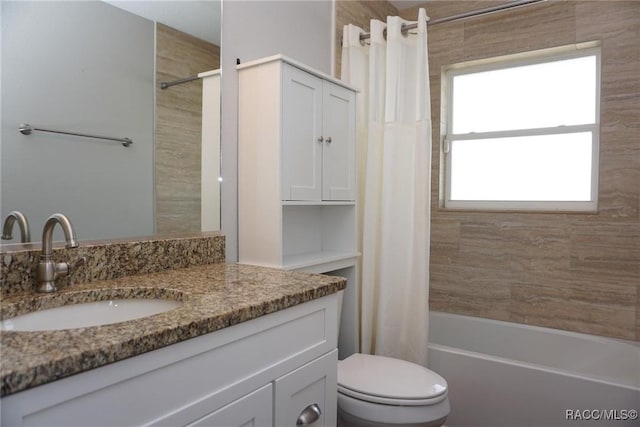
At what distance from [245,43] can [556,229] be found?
1979mm

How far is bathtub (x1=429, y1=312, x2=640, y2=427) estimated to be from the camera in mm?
1754

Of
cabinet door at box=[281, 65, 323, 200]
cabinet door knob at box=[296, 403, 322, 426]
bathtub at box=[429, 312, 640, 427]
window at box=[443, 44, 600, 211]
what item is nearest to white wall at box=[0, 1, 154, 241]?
cabinet door at box=[281, 65, 323, 200]

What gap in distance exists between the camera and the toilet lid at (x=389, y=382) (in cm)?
146

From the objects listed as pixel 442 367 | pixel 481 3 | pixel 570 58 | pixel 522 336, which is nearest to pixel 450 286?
pixel 522 336

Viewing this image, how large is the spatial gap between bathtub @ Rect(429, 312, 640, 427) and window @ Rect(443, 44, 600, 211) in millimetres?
780

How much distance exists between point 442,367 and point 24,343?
6.12ft

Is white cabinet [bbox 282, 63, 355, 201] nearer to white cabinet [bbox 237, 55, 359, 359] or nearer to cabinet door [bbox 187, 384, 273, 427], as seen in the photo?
white cabinet [bbox 237, 55, 359, 359]

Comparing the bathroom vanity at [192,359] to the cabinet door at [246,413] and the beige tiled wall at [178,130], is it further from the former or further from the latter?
the beige tiled wall at [178,130]

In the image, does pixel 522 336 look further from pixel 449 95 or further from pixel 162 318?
pixel 162 318

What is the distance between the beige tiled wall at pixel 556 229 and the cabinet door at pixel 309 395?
1.71 meters

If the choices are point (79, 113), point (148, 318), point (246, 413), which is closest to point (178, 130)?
point (79, 113)

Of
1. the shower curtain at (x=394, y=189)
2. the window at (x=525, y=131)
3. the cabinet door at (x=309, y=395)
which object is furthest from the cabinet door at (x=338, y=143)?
the window at (x=525, y=131)

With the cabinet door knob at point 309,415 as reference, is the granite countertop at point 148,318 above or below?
above

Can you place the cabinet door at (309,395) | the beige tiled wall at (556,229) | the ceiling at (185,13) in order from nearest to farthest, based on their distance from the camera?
the cabinet door at (309,395)
the ceiling at (185,13)
the beige tiled wall at (556,229)
